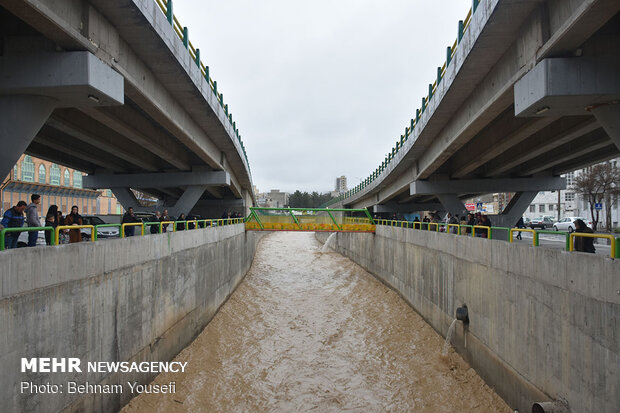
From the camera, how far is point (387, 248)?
2317 cm

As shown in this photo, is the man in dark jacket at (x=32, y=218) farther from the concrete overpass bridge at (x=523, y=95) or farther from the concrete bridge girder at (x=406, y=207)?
the concrete bridge girder at (x=406, y=207)

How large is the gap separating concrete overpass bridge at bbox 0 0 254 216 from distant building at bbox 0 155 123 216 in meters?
30.3

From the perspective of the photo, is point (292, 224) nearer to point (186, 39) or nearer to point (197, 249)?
point (197, 249)

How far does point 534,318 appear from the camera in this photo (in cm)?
775

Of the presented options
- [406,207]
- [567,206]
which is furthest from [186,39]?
[567,206]

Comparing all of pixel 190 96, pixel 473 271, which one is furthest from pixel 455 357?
pixel 190 96

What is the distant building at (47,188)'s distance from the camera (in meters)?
41.3

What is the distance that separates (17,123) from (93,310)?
455cm

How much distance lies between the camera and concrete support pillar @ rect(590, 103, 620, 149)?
8117 millimetres

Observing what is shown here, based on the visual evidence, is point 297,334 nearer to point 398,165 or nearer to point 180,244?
point 180,244

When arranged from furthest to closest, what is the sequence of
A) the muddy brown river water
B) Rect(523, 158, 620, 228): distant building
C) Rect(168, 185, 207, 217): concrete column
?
Rect(523, 158, 620, 228): distant building < Rect(168, 185, 207, 217): concrete column < the muddy brown river water

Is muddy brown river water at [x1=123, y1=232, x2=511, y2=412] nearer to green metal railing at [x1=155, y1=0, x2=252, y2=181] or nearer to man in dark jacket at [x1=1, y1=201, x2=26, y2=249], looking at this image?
man in dark jacket at [x1=1, y1=201, x2=26, y2=249]

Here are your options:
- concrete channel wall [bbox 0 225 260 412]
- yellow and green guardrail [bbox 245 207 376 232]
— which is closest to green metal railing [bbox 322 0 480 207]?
yellow and green guardrail [bbox 245 207 376 232]

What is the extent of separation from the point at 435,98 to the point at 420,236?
6215mm
